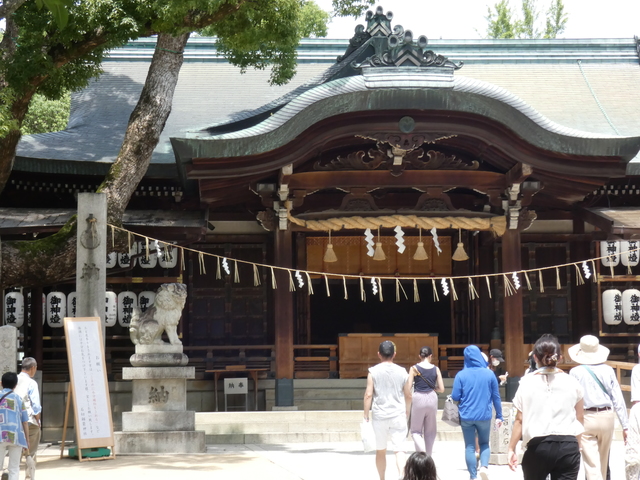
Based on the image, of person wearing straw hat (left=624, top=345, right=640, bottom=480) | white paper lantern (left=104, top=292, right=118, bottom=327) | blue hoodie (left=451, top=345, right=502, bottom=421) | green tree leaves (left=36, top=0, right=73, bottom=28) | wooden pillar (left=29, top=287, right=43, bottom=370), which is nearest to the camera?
green tree leaves (left=36, top=0, right=73, bottom=28)

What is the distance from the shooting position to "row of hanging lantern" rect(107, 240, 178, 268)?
14875 mm

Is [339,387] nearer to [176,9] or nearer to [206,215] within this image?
[206,215]

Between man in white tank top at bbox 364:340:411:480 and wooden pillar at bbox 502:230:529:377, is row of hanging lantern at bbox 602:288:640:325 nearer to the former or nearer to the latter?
wooden pillar at bbox 502:230:529:377

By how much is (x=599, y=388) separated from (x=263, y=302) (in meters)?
9.69

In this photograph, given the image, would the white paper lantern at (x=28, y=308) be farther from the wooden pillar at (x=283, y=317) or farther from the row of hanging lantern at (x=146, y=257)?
the wooden pillar at (x=283, y=317)

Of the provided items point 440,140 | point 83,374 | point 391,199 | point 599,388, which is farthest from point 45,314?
point 599,388

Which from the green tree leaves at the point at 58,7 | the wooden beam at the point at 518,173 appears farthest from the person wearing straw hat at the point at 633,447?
the wooden beam at the point at 518,173

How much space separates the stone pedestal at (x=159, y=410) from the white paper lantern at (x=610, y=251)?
7647 millimetres

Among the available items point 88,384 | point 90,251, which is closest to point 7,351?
point 88,384

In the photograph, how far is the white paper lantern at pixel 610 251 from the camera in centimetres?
1584

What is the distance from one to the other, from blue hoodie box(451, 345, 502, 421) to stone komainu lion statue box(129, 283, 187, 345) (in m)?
4.76

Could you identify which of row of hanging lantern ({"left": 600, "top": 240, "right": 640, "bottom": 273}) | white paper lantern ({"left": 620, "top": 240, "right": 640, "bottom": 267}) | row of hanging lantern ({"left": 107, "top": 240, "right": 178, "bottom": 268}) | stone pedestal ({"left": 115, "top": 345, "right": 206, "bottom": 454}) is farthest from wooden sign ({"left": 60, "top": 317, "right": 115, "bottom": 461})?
white paper lantern ({"left": 620, "top": 240, "right": 640, "bottom": 267})

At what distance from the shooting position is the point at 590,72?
19484 mm

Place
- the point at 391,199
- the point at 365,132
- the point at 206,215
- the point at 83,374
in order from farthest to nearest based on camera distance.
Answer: the point at 391,199, the point at 206,215, the point at 365,132, the point at 83,374
